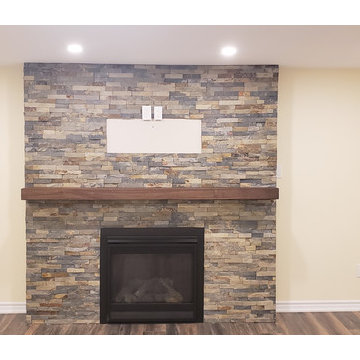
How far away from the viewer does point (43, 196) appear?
379 cm

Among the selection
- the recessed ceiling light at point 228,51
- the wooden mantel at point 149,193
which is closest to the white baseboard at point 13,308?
the wooden mantel at point 149,193

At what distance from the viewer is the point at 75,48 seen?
10.8 feet

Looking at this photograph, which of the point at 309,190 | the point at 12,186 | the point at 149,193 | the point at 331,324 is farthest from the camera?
the point at 309,190

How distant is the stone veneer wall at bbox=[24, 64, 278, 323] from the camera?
12.7ft

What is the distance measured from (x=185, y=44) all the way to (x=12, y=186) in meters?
2.09

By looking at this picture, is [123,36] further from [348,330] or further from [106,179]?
[348,330]

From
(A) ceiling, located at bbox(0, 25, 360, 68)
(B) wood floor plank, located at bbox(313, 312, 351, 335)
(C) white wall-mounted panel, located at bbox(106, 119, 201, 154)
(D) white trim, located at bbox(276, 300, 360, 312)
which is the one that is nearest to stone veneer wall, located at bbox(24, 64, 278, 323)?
(C) white wall-mounted panel, located at bbox(106, 119, 201, 154)

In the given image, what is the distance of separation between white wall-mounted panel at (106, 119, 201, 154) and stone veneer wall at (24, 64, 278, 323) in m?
0.06

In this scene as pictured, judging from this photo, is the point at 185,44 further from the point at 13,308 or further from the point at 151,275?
the point at 13,308

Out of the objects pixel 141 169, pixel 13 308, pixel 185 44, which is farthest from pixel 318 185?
pixel 13 308

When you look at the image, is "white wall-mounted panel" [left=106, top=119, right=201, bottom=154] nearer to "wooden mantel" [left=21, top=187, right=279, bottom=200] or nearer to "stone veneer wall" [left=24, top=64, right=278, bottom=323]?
"stone veneer wall" [left=24, top=64, right=278, bottom=323]

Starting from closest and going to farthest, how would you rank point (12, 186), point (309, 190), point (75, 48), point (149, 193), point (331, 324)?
point (75, 48), point (149, 193), point (331, 324), point (12, 186), point (309, 190)
